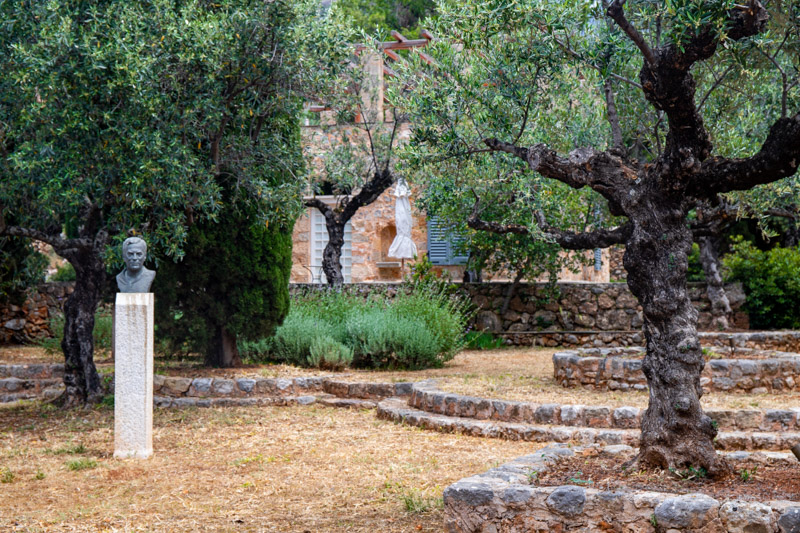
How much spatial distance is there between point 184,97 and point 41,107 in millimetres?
1475

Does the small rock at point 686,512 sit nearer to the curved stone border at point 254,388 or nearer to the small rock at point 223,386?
the curved stone border at point 254,388

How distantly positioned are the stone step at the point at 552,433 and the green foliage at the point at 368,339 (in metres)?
3.13

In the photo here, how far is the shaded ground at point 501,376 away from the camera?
8.97 meters

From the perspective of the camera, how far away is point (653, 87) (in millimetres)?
5086

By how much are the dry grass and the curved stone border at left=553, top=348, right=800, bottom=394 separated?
2433mm

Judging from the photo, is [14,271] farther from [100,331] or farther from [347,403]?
[347,403]

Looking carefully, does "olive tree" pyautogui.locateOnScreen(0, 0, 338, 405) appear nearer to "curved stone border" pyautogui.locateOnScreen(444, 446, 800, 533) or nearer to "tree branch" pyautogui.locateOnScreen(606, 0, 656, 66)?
"tree branch" pyautogui.locateOnScreen(606, 0, 656, 66)

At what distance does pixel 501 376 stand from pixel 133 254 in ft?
18.7

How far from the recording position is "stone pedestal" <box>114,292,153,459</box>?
24.4ft

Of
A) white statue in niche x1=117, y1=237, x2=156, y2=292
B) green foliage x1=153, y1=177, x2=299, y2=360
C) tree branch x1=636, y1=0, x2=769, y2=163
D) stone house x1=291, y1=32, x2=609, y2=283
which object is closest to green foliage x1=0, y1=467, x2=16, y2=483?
white statue in niche x1=117, y1=237, x2=156, y2=292

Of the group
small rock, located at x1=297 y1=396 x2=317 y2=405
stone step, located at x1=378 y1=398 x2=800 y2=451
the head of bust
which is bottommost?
small rock, located at x1=297 y1=396 x2=317 y2=405

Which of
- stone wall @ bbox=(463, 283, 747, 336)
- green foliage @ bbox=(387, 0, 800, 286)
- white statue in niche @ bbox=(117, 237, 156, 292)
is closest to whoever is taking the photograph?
green foliage @ bbox=(387, 0, 800, 286)

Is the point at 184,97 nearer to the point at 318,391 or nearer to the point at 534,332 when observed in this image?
the point at 318,391

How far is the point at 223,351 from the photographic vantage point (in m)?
12.0
